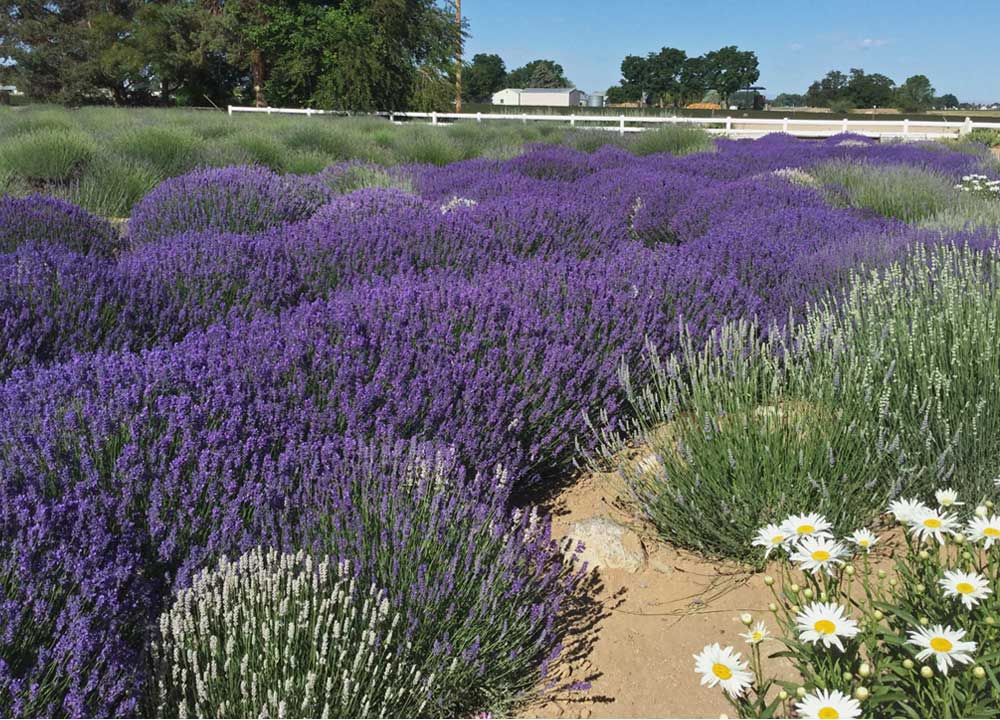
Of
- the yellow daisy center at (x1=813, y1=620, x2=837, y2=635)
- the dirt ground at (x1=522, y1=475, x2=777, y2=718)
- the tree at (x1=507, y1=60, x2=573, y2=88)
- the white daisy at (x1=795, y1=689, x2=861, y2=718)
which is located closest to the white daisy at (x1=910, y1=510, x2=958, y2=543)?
the yellow daisy center at (x1=813, y1=620, x2=837, y2=635)

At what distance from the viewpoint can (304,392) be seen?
289 cm

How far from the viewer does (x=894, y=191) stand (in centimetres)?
760

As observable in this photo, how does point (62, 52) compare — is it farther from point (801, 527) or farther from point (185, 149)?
point (801, 527)

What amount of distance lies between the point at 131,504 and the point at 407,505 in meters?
0.74

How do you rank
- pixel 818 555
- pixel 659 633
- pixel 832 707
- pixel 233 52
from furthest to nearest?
1. pixel 233 52
2. pixel 659 633
3. pixel 818 555
4. pixel 832 707

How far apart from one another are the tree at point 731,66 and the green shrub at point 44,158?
111 m

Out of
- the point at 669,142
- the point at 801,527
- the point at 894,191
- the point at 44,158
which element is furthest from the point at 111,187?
the point at 669,142

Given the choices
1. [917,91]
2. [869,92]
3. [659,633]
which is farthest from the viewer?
[917,91]

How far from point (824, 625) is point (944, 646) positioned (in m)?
0.20

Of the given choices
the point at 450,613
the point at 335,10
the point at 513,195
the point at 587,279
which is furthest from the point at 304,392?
the point at 335,10

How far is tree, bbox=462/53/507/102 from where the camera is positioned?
95806 millimetres

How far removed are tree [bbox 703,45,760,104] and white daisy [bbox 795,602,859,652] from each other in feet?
384

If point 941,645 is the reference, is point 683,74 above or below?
above

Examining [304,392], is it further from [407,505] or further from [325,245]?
[325,245]
